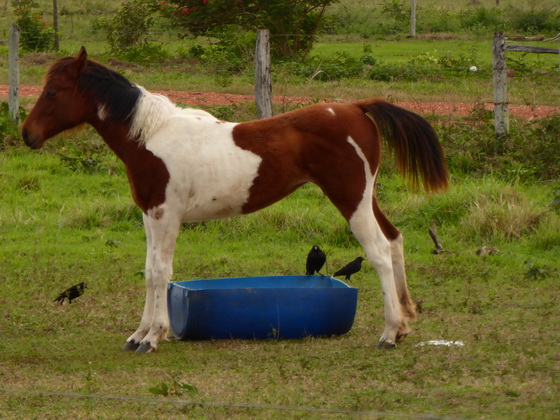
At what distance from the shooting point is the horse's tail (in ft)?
22.4

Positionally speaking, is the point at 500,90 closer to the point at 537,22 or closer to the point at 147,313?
the point at 147,313

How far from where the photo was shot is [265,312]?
689cm

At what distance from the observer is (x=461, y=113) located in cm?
1479

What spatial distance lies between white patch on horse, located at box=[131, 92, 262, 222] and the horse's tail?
0.97 m

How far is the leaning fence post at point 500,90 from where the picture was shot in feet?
39.2

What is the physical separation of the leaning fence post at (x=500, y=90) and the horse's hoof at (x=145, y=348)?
6.89 m

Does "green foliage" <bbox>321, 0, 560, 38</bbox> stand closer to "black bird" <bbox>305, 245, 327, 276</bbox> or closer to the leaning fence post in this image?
the leaning fence post

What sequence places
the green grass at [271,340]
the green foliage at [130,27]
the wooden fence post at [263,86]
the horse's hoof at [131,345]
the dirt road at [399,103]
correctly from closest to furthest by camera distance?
1. the green grass at [271,340]
2. the horse's hoof at [131,345]
3. the wooden fence post at [263,86]
4. the dirt road at [399,103]
5. the green foliage at [130,27]

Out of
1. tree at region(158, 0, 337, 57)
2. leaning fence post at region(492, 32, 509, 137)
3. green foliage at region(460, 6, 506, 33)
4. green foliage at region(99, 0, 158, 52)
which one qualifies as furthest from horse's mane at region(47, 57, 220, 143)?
green foliage at region(460, 6, 506, 33)

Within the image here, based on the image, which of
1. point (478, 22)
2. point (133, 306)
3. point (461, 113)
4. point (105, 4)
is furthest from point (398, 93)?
point (105, 4)

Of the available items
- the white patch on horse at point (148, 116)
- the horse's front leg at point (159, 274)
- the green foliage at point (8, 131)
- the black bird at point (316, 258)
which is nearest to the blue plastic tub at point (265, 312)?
the horse's front leg at point (159, 274)

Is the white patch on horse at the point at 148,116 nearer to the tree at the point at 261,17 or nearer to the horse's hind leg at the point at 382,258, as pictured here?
the horse's hind leg at the point at 382,258

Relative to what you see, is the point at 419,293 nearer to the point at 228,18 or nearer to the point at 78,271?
the point at 78,271

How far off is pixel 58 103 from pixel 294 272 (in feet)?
10.4
